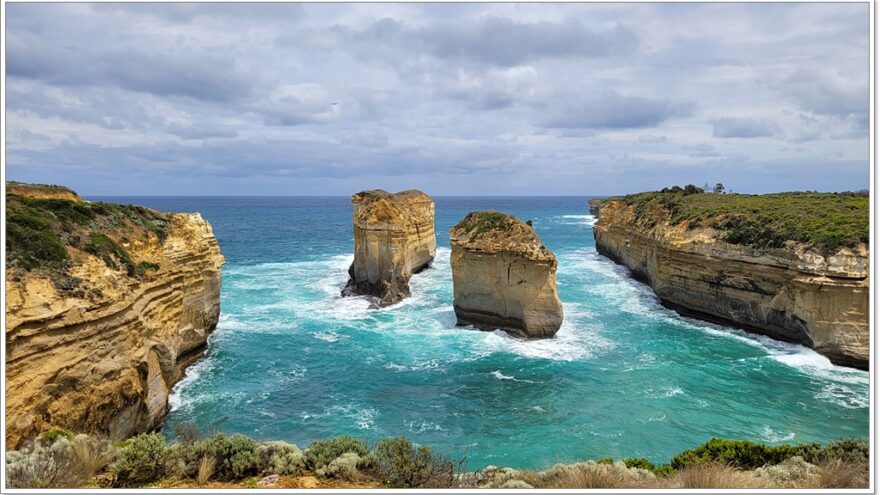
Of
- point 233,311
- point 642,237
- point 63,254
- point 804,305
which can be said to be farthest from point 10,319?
point 642,237

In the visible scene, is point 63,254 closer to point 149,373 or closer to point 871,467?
point 149,373

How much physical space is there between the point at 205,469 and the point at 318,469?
2.14m

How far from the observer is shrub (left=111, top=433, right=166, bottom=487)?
9406 millimetres

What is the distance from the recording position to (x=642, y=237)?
130ft

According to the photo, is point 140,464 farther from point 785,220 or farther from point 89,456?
point 785,220

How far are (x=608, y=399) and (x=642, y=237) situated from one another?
2337 cm

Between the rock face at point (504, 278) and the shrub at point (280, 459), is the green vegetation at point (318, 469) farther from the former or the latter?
the rock face at point (504, 278)

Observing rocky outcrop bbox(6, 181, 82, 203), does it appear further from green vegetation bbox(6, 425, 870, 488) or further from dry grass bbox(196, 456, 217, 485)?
dry grass bbox(196, 456, 217, 485)

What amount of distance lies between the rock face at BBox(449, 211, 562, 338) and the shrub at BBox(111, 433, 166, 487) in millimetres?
19216

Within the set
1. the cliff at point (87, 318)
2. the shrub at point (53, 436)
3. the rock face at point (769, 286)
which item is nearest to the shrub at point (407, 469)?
the shrub at point (53, 436)

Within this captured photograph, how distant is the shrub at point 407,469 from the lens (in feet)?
32.3

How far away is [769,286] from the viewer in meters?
26.5

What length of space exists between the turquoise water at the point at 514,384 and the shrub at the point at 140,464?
23.6 ft

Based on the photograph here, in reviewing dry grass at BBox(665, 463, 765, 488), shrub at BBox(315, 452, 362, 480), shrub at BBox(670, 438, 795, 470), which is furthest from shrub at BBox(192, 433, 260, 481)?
shrub at BBox(670, 438, 795, 470)
